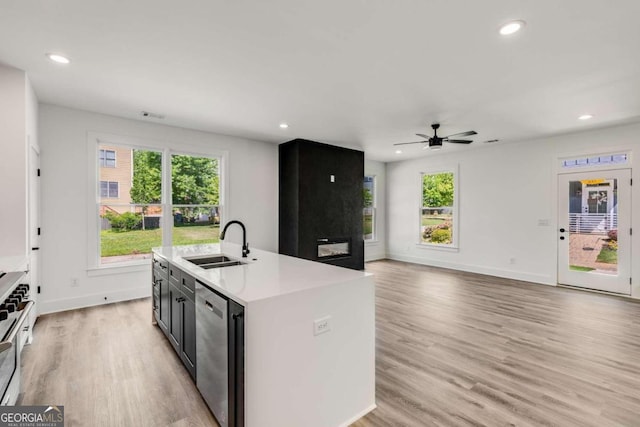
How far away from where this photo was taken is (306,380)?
1.73 m

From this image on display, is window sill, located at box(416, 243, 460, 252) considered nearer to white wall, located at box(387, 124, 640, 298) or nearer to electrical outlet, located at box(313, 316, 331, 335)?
white wall, located at box(387, 124, 640, 298)

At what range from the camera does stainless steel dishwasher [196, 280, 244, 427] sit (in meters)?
1.60

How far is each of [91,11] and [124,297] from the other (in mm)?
3780

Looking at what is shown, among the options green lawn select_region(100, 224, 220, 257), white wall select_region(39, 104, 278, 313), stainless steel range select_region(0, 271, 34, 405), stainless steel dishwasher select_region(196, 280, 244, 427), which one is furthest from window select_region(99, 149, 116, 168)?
stainless steel dishwasher select_region(196, 280, 244, 427)

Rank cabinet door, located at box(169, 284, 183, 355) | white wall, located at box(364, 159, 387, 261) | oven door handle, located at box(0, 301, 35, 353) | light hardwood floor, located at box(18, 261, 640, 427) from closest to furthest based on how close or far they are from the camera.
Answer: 1. oven door handle, located at box(0, 301, 35, 353)
2. light hardwood floor, located at box(18, 261, 640, 427)
3. cabinet door, located at box(169, 284, 183, 355)
4. white wall, located at box(364, 159, 387, 261)

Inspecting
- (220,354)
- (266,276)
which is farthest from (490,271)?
(220,354)

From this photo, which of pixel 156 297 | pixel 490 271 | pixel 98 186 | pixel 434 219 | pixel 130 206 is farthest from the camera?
pixel 434 219

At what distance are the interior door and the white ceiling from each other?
112 centimetres

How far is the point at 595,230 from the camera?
5.12 metres

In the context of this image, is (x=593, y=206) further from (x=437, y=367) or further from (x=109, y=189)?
(x=109, y=189)

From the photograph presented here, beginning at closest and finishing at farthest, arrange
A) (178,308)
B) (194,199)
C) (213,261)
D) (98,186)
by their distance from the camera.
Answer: (178,308) → (213,261) → (98,186) → (194,199)

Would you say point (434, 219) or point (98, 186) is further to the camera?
point (434, 219)

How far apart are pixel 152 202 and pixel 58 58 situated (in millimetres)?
2458

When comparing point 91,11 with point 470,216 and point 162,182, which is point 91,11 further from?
point 470,216
